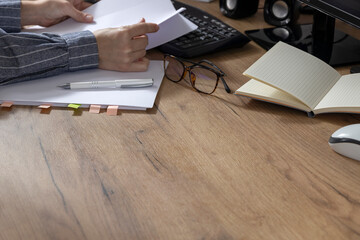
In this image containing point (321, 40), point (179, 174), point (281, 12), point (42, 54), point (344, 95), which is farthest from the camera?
point (281, 12)

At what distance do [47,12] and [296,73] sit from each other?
69cm

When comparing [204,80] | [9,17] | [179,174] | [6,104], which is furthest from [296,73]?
[9,17]

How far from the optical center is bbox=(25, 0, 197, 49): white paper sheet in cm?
112

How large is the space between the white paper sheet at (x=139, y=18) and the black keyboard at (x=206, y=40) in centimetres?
3

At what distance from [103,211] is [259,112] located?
392 millimetres

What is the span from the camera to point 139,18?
1.13 meters

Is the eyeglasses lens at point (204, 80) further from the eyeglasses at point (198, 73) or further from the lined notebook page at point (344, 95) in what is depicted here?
the lined notebook page at point (344, 95)

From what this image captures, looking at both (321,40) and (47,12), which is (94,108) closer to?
(47,12)

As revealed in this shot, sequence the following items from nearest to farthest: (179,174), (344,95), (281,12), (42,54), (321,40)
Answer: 1. (179,174)
2. (344,95)
3. (42,54)
4. (321,40)
5. (281,12)

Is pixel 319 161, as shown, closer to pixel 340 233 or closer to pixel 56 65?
pixel 340 233

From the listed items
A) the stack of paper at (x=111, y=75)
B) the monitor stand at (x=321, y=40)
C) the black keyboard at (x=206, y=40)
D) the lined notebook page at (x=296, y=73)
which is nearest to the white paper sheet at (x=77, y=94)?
the stack of paper at (x=111, y=75)

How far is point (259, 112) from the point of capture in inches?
35.6

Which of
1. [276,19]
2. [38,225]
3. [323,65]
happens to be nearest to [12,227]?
[38,225]

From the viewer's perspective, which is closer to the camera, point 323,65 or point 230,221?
point 230,221
